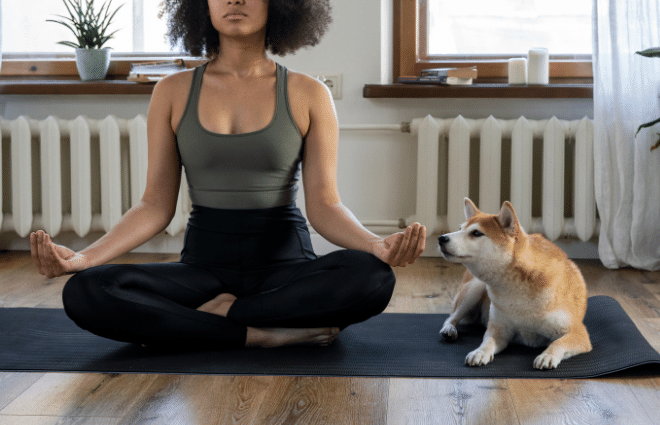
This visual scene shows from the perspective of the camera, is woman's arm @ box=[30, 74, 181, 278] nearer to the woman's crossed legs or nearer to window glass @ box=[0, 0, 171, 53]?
the woman's crossed legs

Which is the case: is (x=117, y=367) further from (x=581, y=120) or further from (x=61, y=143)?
(x=581, y=120)

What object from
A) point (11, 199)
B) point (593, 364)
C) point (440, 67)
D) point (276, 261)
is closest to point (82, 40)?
point (11, 199)

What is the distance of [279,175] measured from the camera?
5.40ft

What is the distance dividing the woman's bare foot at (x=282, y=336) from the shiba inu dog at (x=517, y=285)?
336mm

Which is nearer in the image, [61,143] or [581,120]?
[581,120]

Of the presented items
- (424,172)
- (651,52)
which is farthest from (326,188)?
(651,52)

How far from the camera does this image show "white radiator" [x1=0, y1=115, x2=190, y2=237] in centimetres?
279

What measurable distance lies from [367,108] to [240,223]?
1.37m

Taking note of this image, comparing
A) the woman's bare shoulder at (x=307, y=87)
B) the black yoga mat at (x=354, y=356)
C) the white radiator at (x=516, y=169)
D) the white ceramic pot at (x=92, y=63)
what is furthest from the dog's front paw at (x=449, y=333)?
the white ceramic pot at (x=92, y=63)

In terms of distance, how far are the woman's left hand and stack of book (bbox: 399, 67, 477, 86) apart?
4.66ft

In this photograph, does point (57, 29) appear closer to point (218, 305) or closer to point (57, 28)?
point (57, 28)

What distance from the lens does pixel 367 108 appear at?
285 cm

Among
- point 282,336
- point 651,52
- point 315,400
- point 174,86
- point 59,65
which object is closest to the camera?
point 315,400

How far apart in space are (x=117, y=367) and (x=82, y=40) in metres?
1.85
